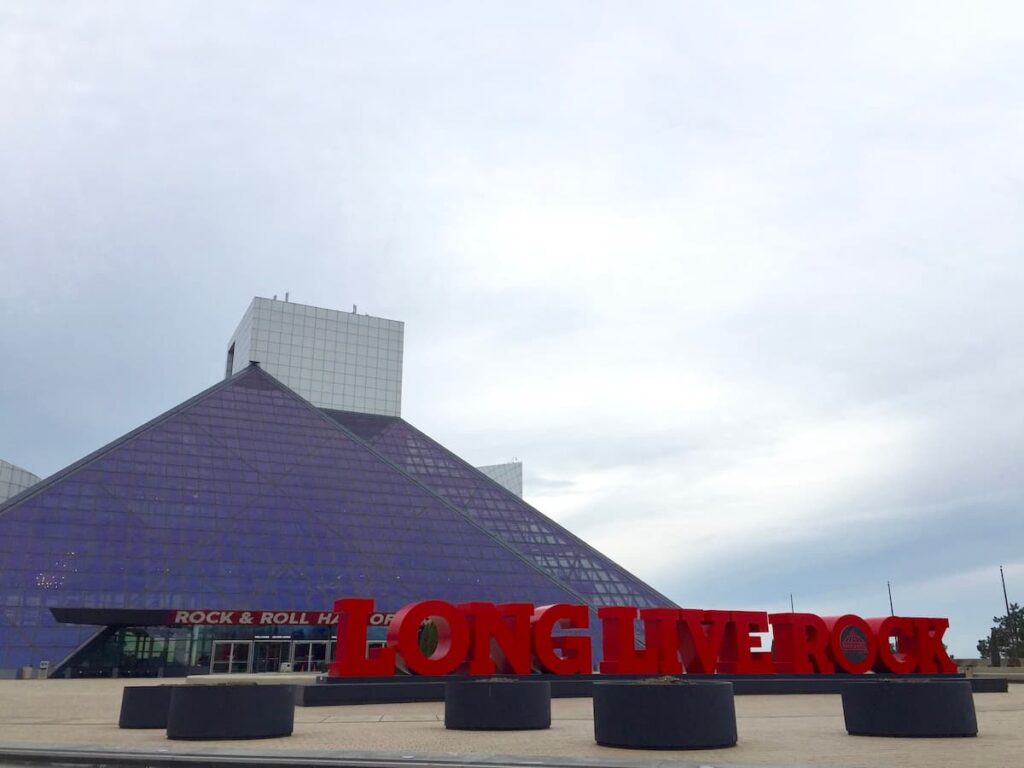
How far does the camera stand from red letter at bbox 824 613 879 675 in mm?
29031

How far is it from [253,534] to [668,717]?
1427 inches

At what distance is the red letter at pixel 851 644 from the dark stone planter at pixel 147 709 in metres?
22.0

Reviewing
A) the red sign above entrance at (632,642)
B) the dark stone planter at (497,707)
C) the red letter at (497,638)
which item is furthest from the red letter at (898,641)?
the dark stone planter at (497,707)

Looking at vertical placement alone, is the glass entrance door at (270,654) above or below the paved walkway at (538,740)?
above

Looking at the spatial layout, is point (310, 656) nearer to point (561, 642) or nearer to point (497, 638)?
point (561, 642)

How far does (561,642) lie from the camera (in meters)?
27.0

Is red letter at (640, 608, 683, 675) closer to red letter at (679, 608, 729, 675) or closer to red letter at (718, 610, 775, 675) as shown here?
red letter at (679, 608, 729, 675)

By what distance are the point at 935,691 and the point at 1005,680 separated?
1977 cm

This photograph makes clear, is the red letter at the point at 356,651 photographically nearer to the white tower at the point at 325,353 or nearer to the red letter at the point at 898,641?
the red letter at the point at 898,641

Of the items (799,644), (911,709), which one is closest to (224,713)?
(911,709)

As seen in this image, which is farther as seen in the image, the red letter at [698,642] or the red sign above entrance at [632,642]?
the red letter at [698,642]

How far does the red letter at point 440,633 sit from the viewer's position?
23.6m

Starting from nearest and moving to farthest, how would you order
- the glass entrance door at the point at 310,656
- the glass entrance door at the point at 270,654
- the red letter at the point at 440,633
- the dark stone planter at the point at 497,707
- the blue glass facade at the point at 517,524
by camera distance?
the dark stone planter at the point at 497,707 < the red letter at the point at 440,633 < the glass entrance door at the point at 270,654 < the glass entrance door at the point at 310,656 < the blue glass facade at the point at 517,524

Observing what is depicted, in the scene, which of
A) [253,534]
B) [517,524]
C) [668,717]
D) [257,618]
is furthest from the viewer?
[517,524]
